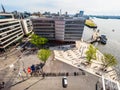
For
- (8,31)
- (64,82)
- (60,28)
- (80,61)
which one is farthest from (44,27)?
(64,82)

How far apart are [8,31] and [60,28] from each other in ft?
130

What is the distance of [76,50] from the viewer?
282ft

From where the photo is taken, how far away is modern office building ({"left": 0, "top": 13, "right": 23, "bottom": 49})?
74256mm

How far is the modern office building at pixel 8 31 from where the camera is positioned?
7426 centimetres

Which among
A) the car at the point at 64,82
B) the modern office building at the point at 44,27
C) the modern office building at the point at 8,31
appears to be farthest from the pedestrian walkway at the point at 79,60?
the modern office building at the point at 8,31

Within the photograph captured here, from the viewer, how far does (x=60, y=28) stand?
303 feet

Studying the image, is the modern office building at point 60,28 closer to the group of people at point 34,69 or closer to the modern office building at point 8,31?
the modern office building at point 8,31

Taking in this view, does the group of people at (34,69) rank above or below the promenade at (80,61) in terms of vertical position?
above

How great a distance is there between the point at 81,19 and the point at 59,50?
97.1ft

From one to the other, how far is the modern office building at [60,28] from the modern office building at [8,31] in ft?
53.1

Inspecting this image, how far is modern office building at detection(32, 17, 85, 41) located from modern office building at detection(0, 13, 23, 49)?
1618cm

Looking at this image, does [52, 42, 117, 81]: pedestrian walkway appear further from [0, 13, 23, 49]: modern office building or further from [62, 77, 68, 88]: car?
[0, 13, 23, 49]: modern office building

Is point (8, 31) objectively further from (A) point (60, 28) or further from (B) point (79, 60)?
(B) point (79, 60)

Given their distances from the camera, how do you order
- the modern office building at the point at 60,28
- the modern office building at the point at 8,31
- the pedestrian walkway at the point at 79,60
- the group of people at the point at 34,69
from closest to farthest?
the group of people at the point at 34,69, the pedestrian walkway at the point at 79,60, the modern office building at the point at 8,31, the modern office building at the point at 60,28
